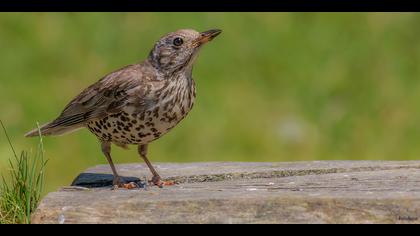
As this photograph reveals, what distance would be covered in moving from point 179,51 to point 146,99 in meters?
0.52

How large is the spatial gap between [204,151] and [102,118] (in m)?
3.52

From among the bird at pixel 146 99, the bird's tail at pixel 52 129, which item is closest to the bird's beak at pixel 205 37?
the bird at pixel 146 99

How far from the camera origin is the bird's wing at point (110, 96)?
7.62m

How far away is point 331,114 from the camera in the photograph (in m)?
11.9

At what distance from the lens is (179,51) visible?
7.86 meters

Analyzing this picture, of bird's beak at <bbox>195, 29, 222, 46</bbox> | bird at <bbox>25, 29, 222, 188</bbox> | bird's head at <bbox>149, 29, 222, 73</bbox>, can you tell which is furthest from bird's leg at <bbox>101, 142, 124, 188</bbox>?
bird's beak at <bbox>195, 29, 222, 46</bbox>

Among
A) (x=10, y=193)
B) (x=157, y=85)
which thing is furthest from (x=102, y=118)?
(x=10, y=193)

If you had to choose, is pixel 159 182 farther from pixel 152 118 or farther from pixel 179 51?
pixel 179 51

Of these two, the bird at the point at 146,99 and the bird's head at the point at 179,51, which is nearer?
the bird at the point at 146,99

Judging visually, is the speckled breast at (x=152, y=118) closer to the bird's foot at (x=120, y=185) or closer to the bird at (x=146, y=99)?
the bird at (x=146, y=99)

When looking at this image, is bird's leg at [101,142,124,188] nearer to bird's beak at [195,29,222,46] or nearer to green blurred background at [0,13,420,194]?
bird's beak at [195,29,222,46]

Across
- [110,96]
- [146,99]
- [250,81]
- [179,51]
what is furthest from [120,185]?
[250,81]

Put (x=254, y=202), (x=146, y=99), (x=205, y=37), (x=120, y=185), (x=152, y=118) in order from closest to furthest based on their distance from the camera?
1. (x=254, y=202)
2. (x=120, y=185)
3. (x=152, y=118)
4. (x=146, y=99)
5. (x=205, y=37)

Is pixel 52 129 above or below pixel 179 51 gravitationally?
below
